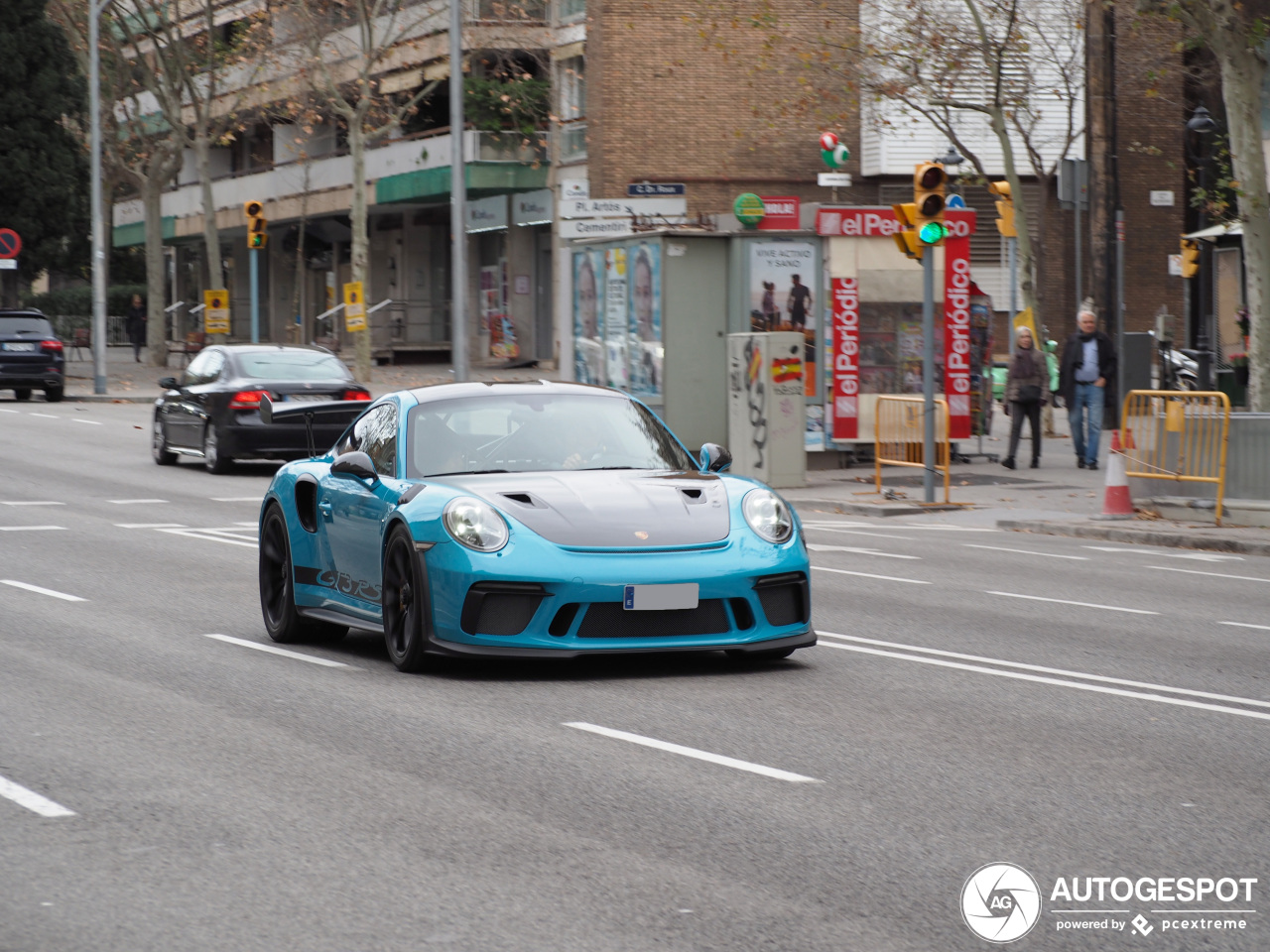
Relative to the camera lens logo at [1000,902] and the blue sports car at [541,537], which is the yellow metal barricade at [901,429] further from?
the camera lens logo at [1000,902]

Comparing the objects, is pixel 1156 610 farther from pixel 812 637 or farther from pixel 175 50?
pixel 175 50

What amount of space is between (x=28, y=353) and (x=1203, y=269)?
22.9m

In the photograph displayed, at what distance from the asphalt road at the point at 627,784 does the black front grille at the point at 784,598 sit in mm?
293

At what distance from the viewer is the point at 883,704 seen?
8.36m

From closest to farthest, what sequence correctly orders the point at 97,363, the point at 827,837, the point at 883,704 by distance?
the point at 827,837, the point at 883,704, the point at 97,363

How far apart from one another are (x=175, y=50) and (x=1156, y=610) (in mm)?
42241

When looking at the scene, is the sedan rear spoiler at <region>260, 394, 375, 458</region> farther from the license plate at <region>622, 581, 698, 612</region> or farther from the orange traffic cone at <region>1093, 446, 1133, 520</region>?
the license plate at <region>622, 581, 698, 612</region>

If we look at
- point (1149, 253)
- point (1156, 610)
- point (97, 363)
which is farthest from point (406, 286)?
point (1156, 610)

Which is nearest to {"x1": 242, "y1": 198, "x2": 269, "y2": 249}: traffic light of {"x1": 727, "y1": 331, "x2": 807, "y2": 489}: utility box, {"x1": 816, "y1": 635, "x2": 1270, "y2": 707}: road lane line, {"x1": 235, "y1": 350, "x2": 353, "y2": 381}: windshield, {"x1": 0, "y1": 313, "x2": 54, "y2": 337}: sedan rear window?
{"x1": 0, "y1": 313, "x2": 54, "y2": 337}: sedan rear window

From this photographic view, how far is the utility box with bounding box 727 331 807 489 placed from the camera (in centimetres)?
2223

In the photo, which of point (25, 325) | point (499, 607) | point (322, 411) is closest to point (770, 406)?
point (322, 411)

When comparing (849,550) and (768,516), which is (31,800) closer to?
(768,516)

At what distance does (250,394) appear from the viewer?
2355cm

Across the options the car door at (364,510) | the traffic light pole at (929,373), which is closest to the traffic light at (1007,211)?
the traffic light pole at (929,373)
